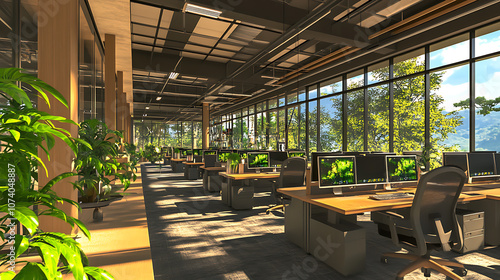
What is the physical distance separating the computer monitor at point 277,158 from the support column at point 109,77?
12.2 ft

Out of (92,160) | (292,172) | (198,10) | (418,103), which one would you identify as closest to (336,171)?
(292,172)

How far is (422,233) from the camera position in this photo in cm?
256

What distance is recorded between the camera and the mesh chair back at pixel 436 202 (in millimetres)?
2518

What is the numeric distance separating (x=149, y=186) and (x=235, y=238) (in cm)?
622

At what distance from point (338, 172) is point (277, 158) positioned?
305cm

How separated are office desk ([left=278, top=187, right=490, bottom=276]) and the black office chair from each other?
1.05ft

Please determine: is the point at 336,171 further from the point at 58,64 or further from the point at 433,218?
the point at 58,64

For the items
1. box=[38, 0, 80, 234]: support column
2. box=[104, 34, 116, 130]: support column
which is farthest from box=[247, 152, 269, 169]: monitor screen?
box=[38, 0, 80, 234]: support column

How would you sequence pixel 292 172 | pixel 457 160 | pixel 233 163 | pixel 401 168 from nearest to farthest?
pixel 401 168 < pixel 457 160 < pixel 292 172 < pixel 233 163

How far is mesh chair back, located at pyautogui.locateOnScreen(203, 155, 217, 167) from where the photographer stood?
812 centimetres

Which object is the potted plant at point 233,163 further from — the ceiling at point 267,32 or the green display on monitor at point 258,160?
the ceiling at point 267,32

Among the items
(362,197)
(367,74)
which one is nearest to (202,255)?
(362,197)

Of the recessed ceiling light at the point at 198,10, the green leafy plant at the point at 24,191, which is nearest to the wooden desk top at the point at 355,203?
the green leafy plant at the point at 24,191

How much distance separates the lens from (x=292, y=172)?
5070 millimetres
